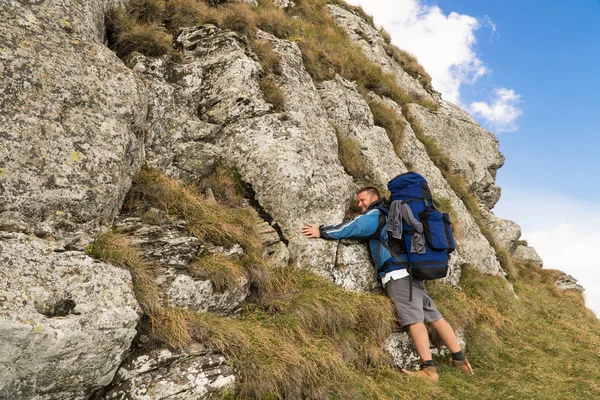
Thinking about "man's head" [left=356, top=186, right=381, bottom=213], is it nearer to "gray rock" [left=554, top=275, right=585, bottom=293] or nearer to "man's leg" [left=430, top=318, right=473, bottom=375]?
"man's leg" [left=430, top=318, right=473, bottom=375]

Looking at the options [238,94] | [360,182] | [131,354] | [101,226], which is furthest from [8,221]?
[360,182]

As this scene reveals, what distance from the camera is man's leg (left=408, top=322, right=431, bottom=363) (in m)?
8.89

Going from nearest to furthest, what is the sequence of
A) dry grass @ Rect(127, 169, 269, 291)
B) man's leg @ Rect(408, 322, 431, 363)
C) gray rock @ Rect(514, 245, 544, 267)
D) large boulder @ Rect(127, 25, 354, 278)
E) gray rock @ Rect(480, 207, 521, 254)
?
dry grass @ Rect(127, 169, 269, 291), man's leg @ Rect(408, 322, 431, 363), large boulder @ Rect(127, 25, 354, 278), gray rock @ Rect(480, 207, 521, 254), gray rock @ Rect(514, 245, 544, 267)

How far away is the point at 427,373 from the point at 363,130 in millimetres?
9197

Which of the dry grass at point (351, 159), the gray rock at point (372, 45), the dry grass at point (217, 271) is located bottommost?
the dry grass at point (217, 271)

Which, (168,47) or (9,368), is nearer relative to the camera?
(9,368)

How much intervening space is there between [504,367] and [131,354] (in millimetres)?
9175

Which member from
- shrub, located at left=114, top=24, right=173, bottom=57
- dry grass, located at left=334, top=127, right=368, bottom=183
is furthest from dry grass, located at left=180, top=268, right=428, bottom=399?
shrub, located at left=114, top=24, right=173, bottom=57

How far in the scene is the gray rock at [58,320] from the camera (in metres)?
4.92

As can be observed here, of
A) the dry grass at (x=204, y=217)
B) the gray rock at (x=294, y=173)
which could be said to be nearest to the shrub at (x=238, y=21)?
the gray rock at (x=294, y=173)

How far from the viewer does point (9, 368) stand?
15.8 ft

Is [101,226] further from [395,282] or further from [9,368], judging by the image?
[395,282]

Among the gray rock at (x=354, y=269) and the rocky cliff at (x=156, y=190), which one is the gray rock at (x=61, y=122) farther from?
the gray rock at (x=354, y=269)

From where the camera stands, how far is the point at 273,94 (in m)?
11.8
